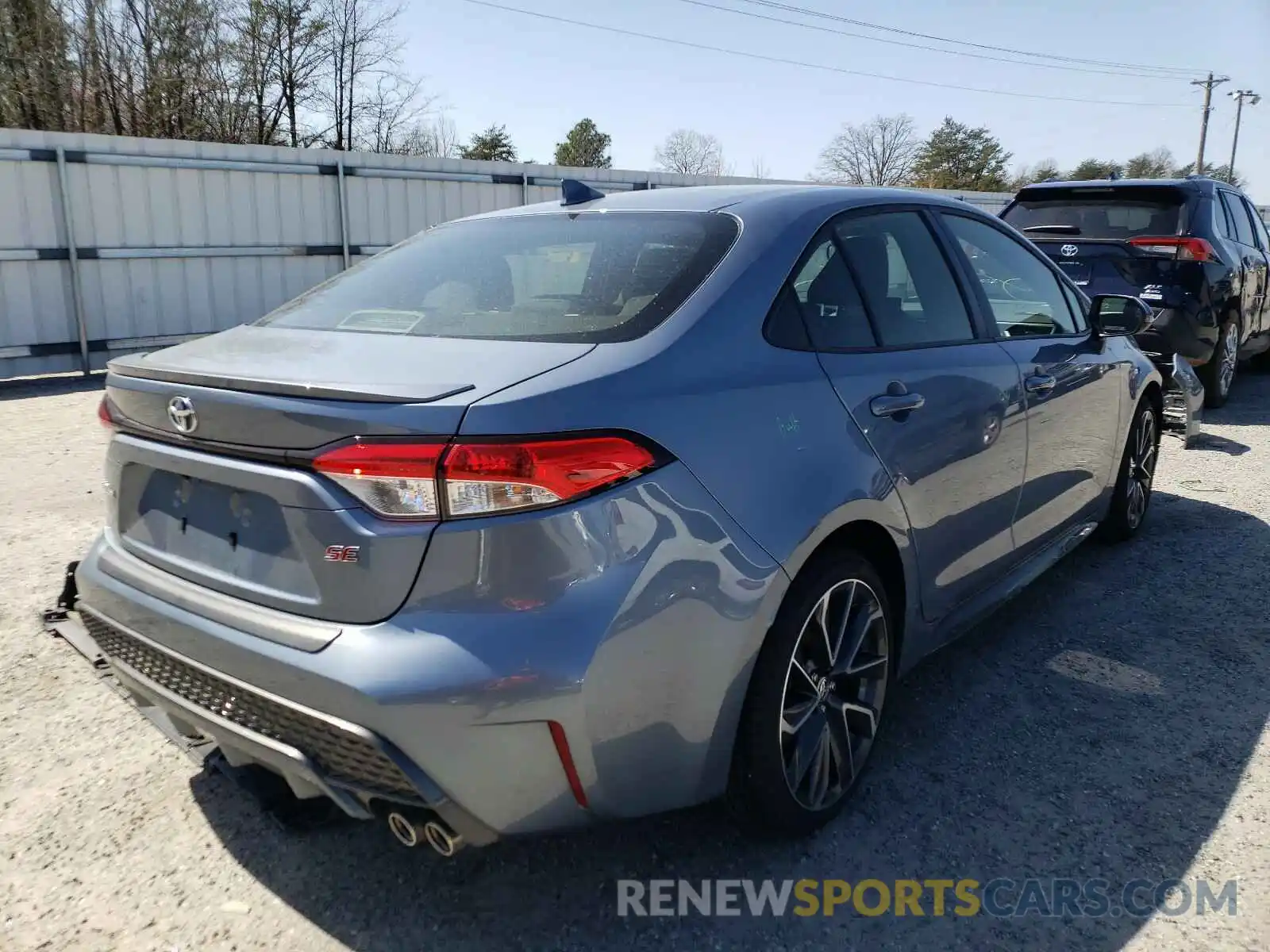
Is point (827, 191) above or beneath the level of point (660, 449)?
above

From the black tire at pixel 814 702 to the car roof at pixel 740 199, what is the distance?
38.4 inches

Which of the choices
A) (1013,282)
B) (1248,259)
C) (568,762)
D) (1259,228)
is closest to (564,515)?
(568,762)

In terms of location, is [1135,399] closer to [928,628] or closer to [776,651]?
[928,628]

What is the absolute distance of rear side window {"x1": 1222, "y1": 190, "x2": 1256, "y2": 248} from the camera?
8375 mm

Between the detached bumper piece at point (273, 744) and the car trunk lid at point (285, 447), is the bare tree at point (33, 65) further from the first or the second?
the detached bumper piece at point (273, 744)

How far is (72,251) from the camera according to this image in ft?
30.8

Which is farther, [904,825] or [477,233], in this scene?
[477,233]

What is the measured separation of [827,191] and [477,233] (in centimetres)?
105

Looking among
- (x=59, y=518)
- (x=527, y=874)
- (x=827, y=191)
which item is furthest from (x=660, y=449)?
(x=59, y=518)

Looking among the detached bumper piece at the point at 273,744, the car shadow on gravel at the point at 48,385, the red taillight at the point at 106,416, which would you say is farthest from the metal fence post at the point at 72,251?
the detached bumper piece at the point at 273,744

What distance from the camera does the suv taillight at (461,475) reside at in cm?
176

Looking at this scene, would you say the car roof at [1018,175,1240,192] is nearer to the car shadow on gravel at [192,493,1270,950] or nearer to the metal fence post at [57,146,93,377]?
the car shadow on gravel at [192,493,1270,950]

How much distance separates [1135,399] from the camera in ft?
14.7

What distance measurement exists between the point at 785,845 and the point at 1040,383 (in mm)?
1886
